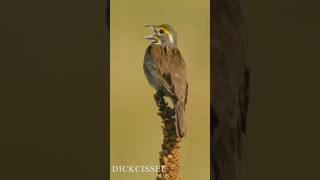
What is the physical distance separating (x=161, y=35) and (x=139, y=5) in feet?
0.31

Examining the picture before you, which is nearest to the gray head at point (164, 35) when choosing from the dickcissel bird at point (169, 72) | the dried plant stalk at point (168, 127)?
the dickcissel bird at point (169, 72)

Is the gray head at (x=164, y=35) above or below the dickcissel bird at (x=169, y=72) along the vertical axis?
above

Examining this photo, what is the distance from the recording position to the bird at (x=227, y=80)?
182cm

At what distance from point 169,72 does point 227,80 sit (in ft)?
0.49

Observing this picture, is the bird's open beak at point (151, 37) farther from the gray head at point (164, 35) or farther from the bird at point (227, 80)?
the bird at point (227, 80)

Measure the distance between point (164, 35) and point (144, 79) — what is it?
12cm

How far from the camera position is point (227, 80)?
1.83 meters

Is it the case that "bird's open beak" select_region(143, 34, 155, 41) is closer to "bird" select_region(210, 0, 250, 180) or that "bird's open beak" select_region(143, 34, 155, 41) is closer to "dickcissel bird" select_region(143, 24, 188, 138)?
"dickcissel bird" select_region(143, 24, 188, 138)

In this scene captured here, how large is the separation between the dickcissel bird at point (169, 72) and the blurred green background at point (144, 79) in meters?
0.01

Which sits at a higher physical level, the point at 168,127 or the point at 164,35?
the point at 164,35

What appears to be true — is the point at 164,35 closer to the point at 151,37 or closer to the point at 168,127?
the point at 151,37

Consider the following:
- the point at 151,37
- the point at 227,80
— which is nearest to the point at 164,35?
the point at 151,37

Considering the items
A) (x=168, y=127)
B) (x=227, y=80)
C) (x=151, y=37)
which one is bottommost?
(x=168, y=127)

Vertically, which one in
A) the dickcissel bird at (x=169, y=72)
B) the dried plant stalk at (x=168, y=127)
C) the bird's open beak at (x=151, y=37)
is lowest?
the dried plant stalk at (x=168, y=127)
